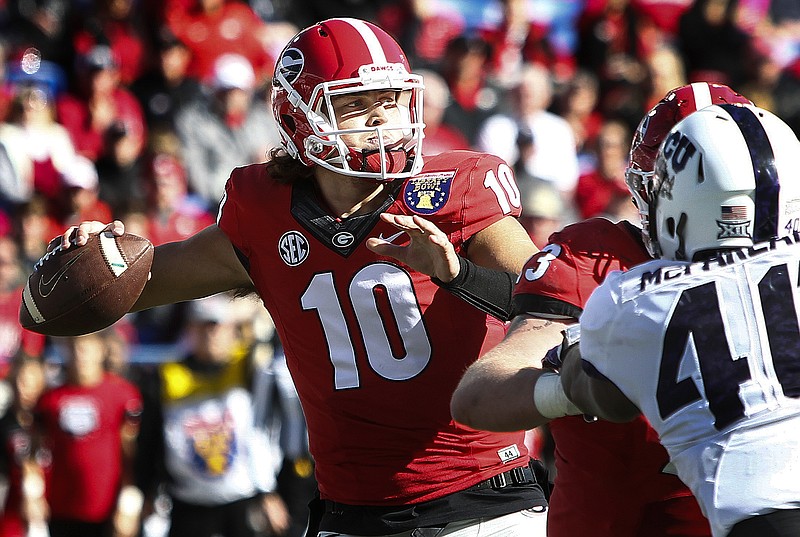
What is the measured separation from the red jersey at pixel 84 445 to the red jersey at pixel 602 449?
3.69 m

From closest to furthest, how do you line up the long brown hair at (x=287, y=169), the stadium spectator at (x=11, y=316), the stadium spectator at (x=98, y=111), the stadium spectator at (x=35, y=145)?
the long brown hair at (x=287, y=169) < the stadium spectator at (x=11, y=316) < the stadium spectator at (x=35, y=145) < the stadium spectator at (x=98, y=111)

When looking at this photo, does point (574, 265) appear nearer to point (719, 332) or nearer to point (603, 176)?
point (719, 332)

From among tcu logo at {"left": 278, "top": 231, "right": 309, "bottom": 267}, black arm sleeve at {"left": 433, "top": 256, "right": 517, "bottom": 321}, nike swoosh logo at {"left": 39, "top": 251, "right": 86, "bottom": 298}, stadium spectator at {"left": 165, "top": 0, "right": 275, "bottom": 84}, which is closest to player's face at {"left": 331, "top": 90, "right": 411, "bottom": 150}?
tcu logo at {"left": 278, "top": 231, "right": 309, "bottom": 267}

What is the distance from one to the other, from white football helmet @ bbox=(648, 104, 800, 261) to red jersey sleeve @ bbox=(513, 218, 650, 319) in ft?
1.35

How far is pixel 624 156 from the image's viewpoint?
782 cm

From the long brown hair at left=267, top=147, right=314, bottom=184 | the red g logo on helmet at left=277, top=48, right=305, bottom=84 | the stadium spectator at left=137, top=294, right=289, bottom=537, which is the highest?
the red g logo on helmet at left=277, top=48, right=305, bottom=84

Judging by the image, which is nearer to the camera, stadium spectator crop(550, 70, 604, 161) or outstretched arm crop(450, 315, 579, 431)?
outstretched arm crop(450, 315, 579, 431)

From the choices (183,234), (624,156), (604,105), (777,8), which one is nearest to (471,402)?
(183,234)

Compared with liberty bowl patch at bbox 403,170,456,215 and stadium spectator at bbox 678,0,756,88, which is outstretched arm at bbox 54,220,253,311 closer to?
liberty bowl patch at bbox 403,170,456,215

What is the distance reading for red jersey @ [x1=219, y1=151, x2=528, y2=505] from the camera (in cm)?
320

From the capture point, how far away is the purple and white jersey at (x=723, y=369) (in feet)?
6.37

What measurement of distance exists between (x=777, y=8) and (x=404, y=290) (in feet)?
22.3

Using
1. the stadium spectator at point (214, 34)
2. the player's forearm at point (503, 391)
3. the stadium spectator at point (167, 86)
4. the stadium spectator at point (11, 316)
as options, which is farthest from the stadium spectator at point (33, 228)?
the player's forearm at point (503, 391)

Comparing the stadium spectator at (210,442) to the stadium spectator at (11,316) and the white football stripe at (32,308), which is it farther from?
the white football stripe at (32,308)
